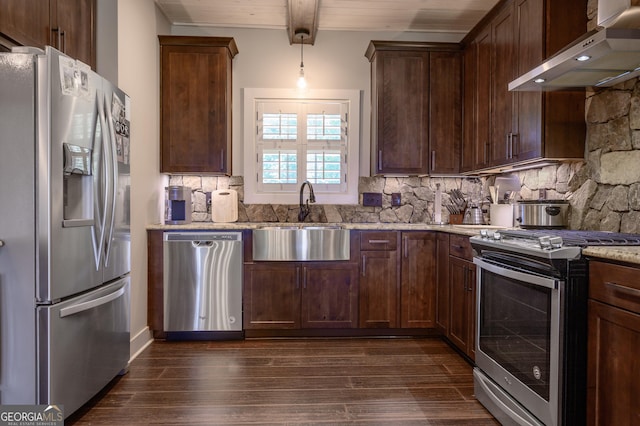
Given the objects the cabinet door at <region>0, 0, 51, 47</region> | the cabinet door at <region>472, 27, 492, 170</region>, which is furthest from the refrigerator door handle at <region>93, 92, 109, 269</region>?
the cabinet door at <region>472, 27, 492, 170</region>

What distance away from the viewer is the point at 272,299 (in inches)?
125

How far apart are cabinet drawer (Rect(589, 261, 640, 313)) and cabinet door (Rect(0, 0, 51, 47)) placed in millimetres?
2828

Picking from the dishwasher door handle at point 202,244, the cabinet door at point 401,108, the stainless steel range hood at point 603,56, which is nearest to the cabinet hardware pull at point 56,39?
the dishwasher door handle at point 202,244

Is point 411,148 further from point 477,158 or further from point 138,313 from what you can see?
point 138,313

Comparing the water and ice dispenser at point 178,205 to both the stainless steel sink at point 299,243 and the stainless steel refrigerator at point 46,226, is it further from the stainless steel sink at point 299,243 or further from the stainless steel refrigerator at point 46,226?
the stainless steel refrigerator at point 46,226

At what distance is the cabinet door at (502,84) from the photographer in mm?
2688

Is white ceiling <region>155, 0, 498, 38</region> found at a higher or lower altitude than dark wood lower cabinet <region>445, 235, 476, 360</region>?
higher

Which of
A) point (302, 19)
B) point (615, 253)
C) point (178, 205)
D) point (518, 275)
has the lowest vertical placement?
point (518, 275)

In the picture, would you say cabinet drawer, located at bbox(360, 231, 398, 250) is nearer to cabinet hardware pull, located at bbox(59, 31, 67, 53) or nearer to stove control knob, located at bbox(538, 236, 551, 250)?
stove control knob, located at bbox(538, 236, 551, 250)

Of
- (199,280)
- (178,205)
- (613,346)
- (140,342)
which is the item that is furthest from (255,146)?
(613,346)

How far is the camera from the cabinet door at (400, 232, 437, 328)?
3.22m

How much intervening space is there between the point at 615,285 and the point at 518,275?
17.1 inches

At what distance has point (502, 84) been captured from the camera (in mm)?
2809

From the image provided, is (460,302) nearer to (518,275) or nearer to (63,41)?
(518,275)
